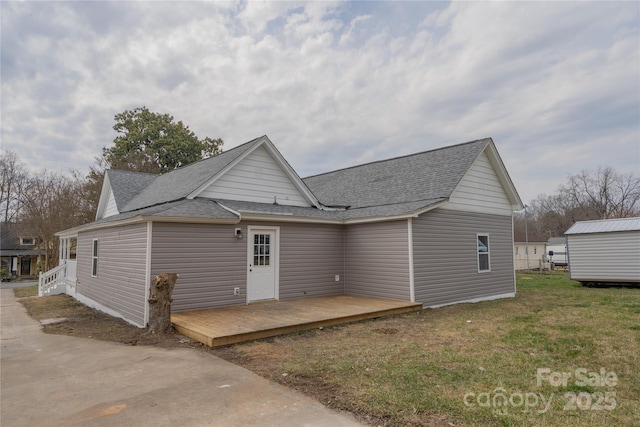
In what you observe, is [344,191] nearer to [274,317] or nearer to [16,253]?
[274,317]

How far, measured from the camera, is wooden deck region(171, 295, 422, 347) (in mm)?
6125

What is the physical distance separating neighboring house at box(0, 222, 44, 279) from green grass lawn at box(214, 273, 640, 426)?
115ft

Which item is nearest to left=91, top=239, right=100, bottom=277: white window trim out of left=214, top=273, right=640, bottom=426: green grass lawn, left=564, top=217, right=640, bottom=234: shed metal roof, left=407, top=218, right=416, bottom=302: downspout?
left=214, top=273, right=640, bottom=426: green grass lawn

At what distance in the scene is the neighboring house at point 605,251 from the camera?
1432 cm

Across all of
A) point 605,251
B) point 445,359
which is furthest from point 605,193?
point 445,359

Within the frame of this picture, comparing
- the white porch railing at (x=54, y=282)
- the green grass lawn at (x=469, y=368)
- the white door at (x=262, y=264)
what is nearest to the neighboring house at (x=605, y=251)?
the green grass lawn at (x=469, y=368)

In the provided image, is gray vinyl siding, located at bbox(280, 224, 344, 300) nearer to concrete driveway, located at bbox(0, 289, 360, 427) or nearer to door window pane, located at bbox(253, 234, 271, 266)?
door window pane, located at bbox(253, 234, 271, 266)

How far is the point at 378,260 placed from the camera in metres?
10.1

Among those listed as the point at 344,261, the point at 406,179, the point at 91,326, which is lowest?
the point at 91,326

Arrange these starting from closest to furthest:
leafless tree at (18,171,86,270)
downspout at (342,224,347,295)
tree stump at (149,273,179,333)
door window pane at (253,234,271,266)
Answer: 1. tree stump at (149,273,179,333)
2. door window pane at (253,234,271,266)
3. downspout at (342,224,347,295)
4. leafless tree at (18,171,86,270)
